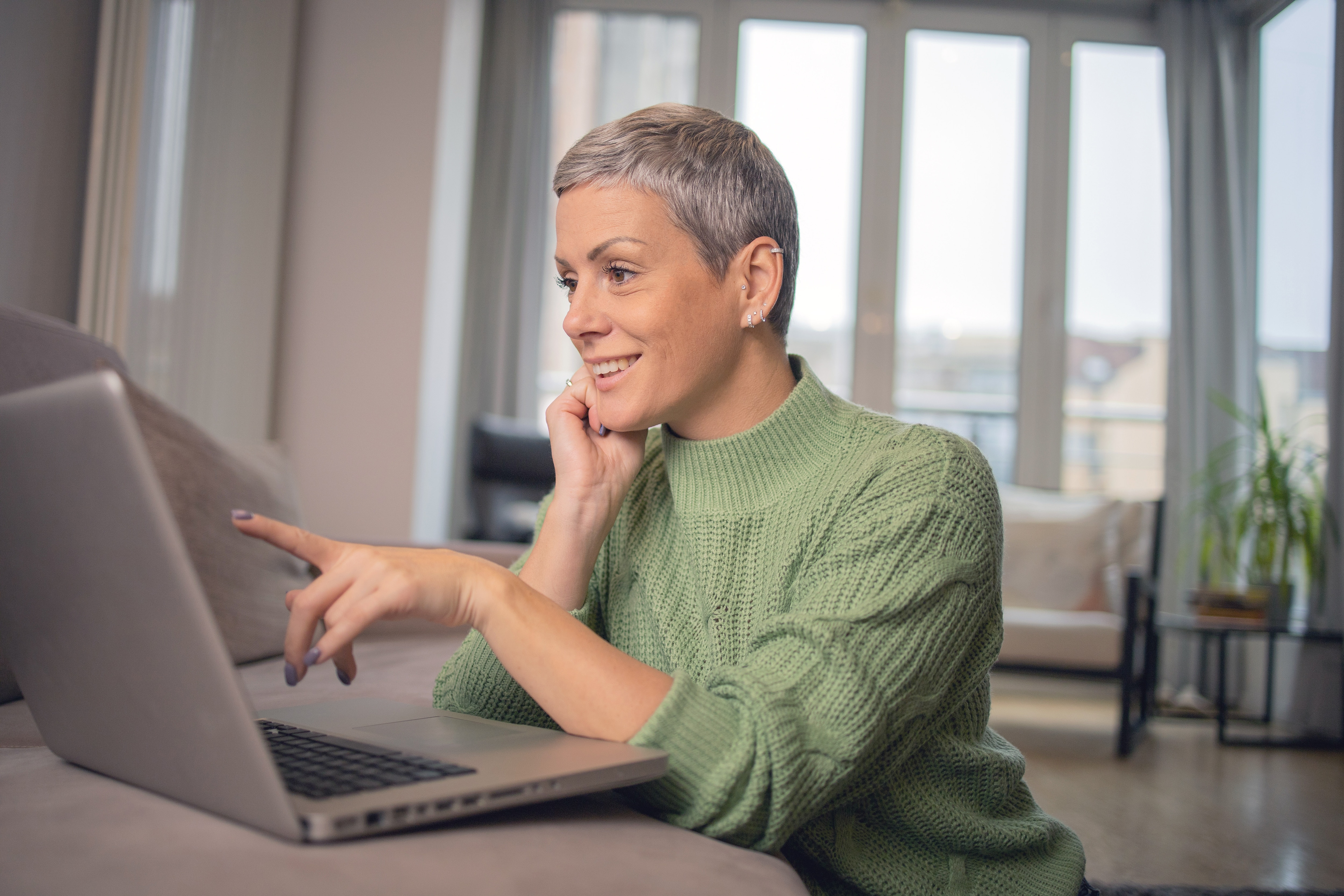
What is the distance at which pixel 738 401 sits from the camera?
110 centimetres

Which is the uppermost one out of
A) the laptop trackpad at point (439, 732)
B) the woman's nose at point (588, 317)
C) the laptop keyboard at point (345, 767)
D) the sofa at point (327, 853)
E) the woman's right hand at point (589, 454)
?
the woman's nose at point (588, 317)

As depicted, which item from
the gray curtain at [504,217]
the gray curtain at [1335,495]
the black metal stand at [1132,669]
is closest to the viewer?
the black metal stand at [1132,669]

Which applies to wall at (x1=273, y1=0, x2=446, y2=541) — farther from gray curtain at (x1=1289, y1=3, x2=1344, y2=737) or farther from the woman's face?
gray curtain at (x1=1289, y1=3, x2=1344, y2=737)

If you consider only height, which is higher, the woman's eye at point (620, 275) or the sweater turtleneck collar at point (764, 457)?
the woman's eye at point (620, 275)

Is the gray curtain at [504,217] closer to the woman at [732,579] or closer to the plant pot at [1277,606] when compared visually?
the plant pot at [1277,606]

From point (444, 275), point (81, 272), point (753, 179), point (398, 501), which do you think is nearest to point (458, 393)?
point (444, 275)

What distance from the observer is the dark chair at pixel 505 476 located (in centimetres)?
388

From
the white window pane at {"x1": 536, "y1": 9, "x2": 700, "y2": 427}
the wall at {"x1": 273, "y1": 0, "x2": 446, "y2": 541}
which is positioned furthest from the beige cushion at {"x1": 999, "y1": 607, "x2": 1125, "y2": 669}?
the white window pane at {"x1": 536, "y1": 9, "x2": 700, "y2": 427}

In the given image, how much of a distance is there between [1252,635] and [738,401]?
11.0 feet

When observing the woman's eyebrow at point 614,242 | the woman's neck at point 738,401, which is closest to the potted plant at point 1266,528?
the woman's neck at point 738,401

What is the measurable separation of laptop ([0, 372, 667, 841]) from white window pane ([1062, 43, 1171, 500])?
468 cm

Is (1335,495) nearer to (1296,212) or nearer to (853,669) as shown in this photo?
(1296,212)

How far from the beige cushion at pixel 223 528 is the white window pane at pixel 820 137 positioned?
11.8 feet

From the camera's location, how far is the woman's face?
1.00 metres
